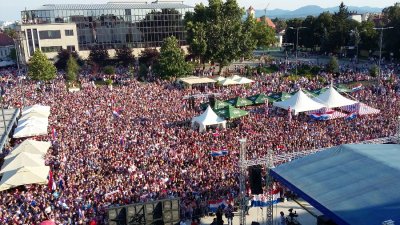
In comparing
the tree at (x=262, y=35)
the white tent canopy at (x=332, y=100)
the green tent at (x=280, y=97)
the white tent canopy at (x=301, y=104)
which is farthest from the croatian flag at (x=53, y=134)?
the tree at (x=262, y=35)

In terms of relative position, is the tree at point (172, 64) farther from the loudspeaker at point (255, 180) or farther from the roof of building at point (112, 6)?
the loudspeaker at point (255, 180)

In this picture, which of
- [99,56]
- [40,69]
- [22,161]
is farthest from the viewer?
[99,56]

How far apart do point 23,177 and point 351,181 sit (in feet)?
41.8

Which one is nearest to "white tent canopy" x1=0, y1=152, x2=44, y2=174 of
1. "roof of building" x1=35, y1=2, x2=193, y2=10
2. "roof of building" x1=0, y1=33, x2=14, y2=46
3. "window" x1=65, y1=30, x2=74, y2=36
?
"window" x1=65, y1=30, x2=74, y2=36

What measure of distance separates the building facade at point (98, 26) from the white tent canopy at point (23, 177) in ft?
146

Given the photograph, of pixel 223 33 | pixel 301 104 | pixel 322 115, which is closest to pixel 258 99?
pixel 301 104

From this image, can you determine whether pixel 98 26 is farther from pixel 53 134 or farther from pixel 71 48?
pixel 53 134

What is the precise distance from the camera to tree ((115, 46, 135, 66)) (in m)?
55.6

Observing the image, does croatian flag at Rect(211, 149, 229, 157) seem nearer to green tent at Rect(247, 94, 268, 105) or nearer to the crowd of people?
the crowd of people

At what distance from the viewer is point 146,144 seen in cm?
2170

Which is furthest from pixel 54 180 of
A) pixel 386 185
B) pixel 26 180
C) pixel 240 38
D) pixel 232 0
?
pixel 232 0

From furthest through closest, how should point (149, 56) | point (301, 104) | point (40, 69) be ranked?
point (149, 56), point (40, 69), point (301, 104)

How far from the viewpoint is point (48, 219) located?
47.3 ft

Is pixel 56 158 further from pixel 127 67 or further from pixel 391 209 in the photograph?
pixel 127 67
